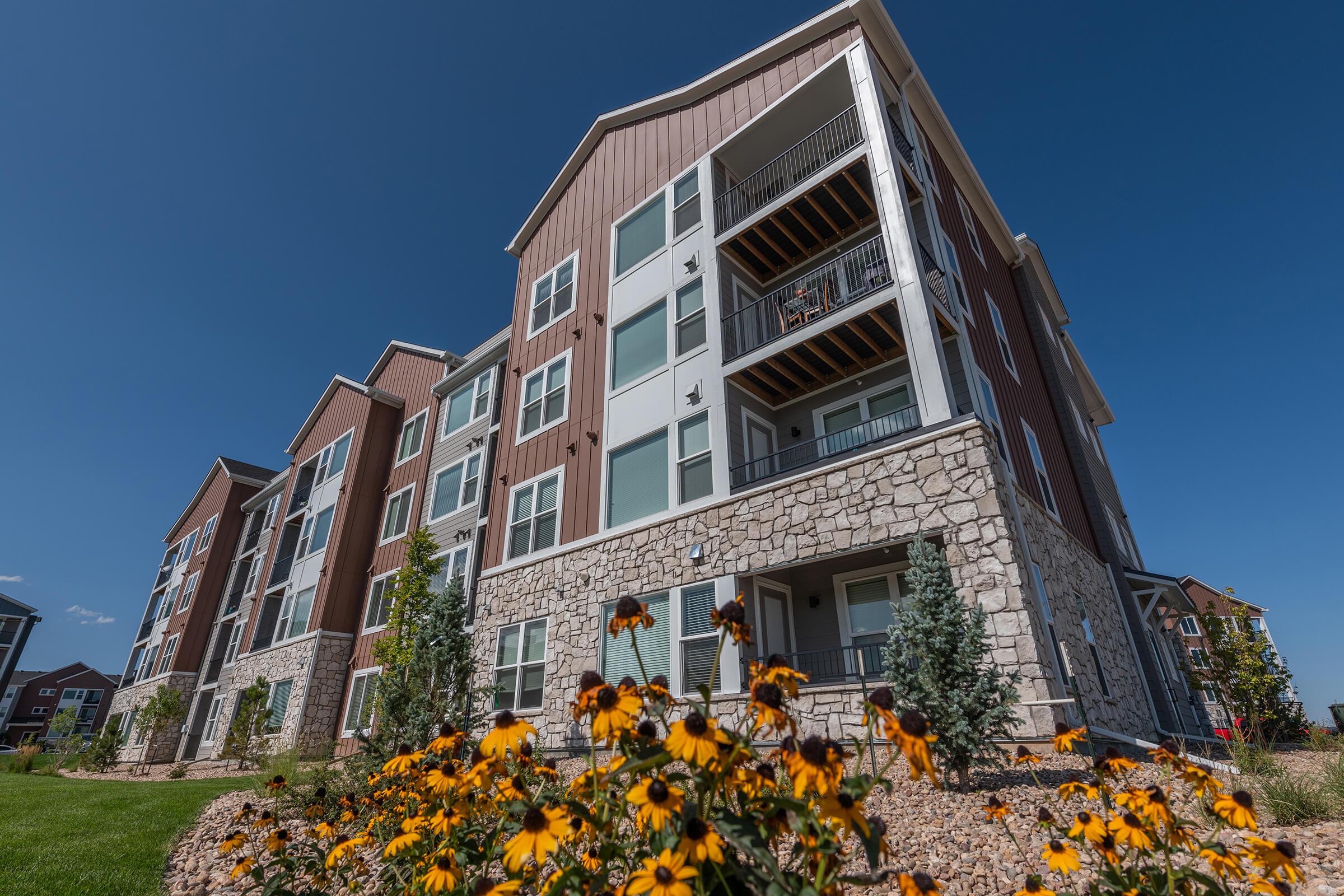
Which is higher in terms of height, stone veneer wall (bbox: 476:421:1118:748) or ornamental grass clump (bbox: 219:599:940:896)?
stone veneer wall (bbox: 476:421:1118:748)

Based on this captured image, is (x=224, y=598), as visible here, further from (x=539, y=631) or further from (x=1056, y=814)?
(x=1056, y=814)

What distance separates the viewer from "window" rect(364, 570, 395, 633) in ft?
64.0

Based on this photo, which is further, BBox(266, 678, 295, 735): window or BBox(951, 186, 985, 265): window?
BBox(266, 678, 295, 735): window

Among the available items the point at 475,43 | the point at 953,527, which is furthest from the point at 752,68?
the point at 953,527

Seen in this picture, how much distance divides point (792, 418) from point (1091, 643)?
6.84 metres

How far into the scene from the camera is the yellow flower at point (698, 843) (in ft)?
5.60

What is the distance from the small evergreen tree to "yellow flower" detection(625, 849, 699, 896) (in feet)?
17.7

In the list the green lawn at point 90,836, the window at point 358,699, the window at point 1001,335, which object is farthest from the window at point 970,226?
the window at point 358,699

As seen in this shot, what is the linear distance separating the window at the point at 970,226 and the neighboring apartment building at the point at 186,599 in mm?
34896

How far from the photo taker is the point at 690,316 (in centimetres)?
1345

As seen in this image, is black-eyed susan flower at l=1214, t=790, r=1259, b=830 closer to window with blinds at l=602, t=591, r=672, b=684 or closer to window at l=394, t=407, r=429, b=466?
window with blinds at l=602, t=591, r=672, b=684

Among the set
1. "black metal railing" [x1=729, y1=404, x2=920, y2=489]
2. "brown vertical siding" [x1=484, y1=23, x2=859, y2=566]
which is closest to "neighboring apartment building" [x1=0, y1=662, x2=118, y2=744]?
"brown vertical siding" [x1=484, y1=23, x2=859, y2=566]

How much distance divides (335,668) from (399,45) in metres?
18.3

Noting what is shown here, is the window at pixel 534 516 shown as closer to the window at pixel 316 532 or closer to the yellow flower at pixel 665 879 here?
the window at pixel 316 532
